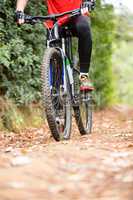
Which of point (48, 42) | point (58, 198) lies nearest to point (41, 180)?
point (58, 198)

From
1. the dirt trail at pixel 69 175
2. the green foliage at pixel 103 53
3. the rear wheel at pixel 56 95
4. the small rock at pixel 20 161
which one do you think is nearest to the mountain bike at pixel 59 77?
the rear wheel at pixel 56 95

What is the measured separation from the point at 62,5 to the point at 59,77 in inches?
30.2

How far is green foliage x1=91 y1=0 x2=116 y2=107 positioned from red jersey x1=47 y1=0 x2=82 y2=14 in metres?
7.20

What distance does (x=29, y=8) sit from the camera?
9578 mm

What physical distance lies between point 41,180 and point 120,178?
0.44 m

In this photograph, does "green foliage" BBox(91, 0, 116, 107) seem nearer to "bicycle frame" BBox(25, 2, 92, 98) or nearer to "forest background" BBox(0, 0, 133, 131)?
"forest background" BBox(0, 0, 133, 131)

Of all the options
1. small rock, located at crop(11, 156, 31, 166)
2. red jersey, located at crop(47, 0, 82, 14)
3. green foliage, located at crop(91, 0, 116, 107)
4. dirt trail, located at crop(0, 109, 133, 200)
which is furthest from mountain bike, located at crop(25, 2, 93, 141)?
green foliage, located at crop(91, 0, 116, 107)

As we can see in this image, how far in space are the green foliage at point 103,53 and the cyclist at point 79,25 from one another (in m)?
7.20

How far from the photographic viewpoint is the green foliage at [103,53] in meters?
13.8

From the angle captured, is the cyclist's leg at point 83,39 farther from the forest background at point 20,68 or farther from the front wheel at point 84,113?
the forest background at point 20,68

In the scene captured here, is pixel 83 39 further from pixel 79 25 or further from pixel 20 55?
pixel 20 55

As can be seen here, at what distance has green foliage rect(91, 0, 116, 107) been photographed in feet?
45.2

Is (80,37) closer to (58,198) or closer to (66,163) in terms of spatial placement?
Result: (66,163)

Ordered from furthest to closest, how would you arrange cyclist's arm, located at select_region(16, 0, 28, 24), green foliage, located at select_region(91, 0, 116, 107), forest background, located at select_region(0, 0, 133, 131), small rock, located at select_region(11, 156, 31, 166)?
1. green foliage, located at select_region(91, 0, 116, 107)
2. forest background, located at select_region(0, 0, 133, 131)
3. cyclist's arm, located at select_region(16, 0, 28, 24)
4. small rock, located at select_region(11, 156, 31, 166)
